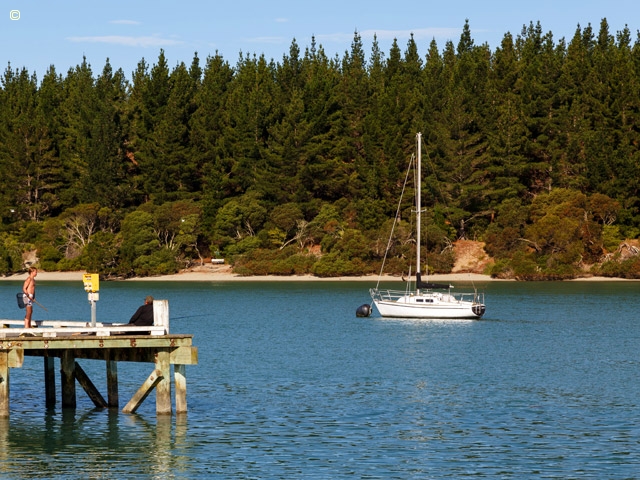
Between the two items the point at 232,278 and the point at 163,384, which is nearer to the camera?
the point at 163,384

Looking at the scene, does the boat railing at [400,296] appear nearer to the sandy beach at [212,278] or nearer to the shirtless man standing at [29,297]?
the sandy beach at [212,278]

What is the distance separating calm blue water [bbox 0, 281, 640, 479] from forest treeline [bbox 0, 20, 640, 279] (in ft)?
165

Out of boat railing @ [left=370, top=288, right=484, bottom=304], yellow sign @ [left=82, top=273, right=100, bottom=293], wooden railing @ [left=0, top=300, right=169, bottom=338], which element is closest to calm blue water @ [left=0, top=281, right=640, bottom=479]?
wooden railing @ [left=0, top=300, right=169, bottom=338]

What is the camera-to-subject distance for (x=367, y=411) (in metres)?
36.0

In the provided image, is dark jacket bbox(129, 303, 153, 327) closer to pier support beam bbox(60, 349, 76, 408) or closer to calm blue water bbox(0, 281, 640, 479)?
calm blue water bbox(0, 281, 640, 479)

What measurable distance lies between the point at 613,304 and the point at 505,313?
13614 millimetres

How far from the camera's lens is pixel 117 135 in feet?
459

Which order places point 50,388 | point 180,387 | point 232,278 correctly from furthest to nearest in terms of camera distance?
point 232,278
point 50,388
point 180,387

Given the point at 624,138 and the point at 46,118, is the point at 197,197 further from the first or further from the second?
the point at 624,138

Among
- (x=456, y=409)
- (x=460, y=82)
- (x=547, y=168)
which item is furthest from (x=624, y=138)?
(x=456, y=409)

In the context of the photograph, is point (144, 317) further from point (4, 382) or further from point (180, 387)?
point (4, 382)

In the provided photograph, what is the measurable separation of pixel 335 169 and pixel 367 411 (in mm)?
97355

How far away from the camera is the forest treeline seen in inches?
4791

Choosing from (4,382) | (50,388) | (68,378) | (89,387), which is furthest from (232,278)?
(4,382)
